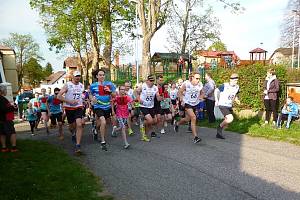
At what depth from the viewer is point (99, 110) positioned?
377 inches

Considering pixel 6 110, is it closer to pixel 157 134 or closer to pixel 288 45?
pixel 157 134

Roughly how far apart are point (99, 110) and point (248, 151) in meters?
4.02

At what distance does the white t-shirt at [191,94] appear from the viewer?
33.6 feet

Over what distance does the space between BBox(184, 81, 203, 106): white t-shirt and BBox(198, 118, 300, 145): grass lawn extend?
246cm

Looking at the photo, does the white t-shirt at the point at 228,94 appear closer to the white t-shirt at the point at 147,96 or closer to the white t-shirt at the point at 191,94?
the white t-shirt at the point at 191,94

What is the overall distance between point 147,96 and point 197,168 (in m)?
3.97

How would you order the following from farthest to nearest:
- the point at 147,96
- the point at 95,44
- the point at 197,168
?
the point at 95,44 < the point at 147,96 < the point at 197,168

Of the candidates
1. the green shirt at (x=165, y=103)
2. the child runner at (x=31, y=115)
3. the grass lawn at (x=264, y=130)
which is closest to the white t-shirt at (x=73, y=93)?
the green shirt at (x=165, y=103)

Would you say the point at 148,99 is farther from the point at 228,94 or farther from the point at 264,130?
the point at 264,130

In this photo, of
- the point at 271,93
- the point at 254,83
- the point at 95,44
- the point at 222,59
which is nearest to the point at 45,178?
the point at 271,93

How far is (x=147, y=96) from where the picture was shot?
1070 cm

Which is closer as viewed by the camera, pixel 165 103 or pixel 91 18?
pixel 165 103

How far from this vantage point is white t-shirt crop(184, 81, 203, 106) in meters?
10.2

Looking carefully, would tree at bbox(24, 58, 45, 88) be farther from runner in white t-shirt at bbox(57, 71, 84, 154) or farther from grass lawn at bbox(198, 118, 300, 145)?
runner in white t-shirt at bbox(57, 71, 84, 154)
